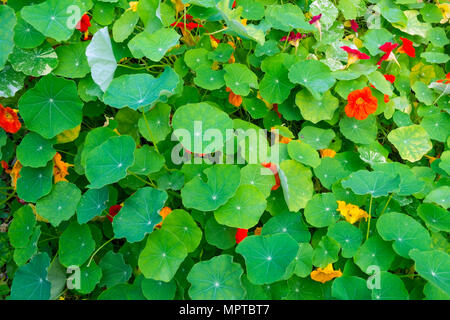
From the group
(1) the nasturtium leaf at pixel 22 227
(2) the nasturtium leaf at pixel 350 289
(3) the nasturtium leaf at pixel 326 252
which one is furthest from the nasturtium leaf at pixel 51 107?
(2) the nasturtium leaf at pixel 350 289

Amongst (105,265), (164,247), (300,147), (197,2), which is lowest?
(105,265)

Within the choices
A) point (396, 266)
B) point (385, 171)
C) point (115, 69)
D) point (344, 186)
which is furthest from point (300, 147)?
point (115, 69)

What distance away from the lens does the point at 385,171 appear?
1586 millimetres

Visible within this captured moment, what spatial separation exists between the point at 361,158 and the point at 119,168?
3.51 ft

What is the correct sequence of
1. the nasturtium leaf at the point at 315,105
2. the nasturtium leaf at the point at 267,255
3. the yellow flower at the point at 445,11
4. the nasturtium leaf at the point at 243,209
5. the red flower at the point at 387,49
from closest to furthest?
the nasturtium leaf at the point at 267,255 < the nasturtium leaf at the point at 243,209 < the nasturtium leaf at the point at 315,105 < the red flower at the point at 387,49 < the yellow flower at the point at 445,11

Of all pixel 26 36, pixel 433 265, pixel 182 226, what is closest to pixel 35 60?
pixel 26 36

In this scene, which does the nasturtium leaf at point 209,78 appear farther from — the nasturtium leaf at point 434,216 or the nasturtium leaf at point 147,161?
the nasturtium leaf at point 434,216

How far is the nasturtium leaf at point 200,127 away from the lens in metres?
1.40

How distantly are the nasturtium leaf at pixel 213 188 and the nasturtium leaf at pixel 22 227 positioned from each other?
0.72 meters

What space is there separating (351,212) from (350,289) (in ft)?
1.00

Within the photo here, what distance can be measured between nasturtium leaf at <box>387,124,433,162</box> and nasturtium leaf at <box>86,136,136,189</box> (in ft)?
4.19

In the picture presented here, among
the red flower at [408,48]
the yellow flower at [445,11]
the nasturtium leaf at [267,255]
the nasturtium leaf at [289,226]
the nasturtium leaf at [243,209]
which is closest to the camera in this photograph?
the nasturtium leaf at [267,255]

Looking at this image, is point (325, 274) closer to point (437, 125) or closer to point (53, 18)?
point (437, 125)

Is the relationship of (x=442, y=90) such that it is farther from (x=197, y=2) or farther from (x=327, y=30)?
(x=197, y=2)
